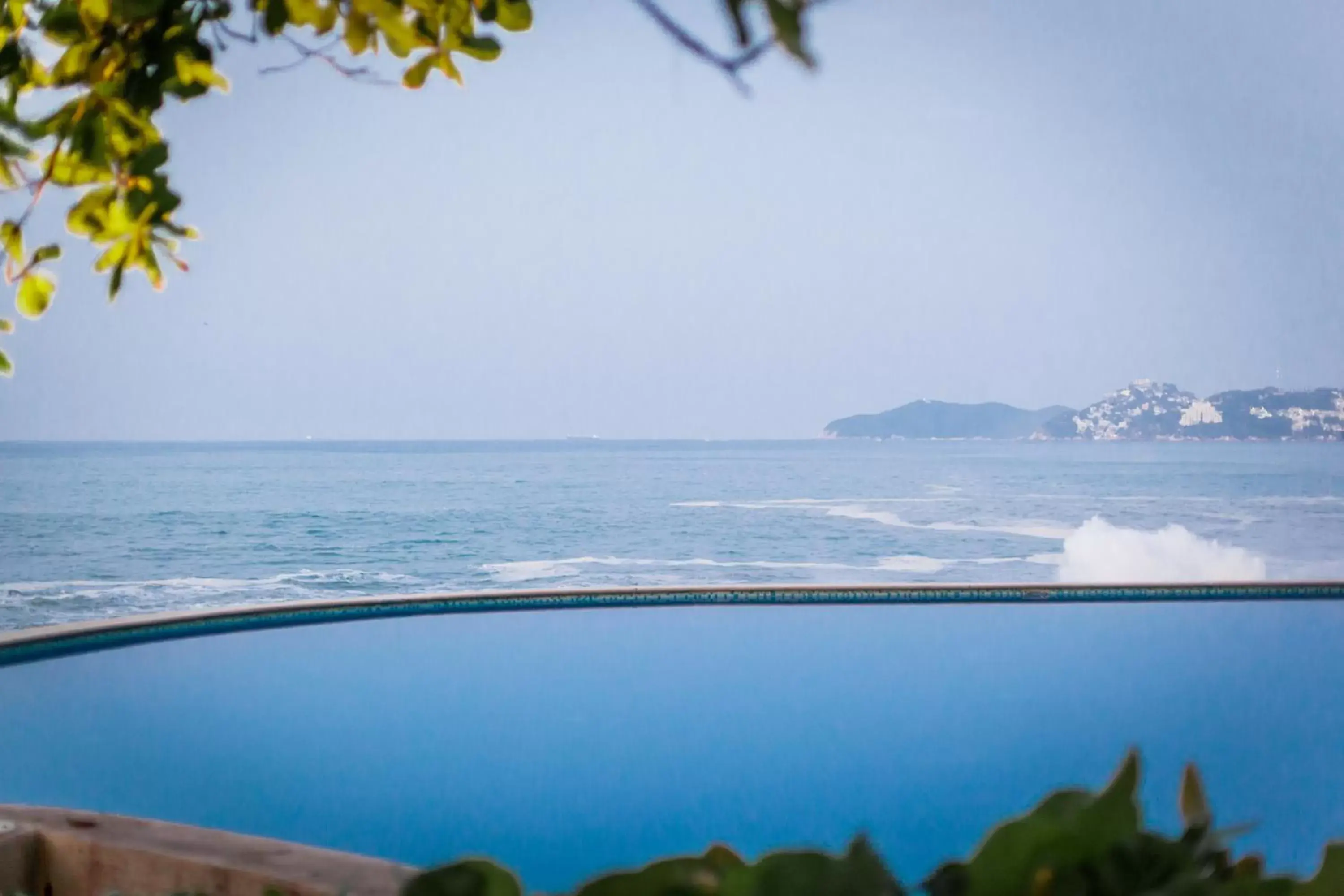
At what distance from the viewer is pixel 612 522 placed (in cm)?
2120

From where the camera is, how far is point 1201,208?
78.6 feet

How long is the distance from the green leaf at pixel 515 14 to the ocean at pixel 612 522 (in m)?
16.3

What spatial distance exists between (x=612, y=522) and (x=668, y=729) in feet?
54.7

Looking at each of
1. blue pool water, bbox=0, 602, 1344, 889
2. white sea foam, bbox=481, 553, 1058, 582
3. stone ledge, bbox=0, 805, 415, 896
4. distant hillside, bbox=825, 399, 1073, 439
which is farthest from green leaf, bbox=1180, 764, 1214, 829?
distant hillside, bbox=825, 399, 1073, 439

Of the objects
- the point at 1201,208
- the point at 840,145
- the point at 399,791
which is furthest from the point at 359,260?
the point at 399,791

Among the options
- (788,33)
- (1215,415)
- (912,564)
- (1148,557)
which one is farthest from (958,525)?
(788,33)

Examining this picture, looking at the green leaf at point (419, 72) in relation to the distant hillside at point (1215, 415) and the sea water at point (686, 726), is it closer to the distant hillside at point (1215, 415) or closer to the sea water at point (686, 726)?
the sea water at point (686, 726)

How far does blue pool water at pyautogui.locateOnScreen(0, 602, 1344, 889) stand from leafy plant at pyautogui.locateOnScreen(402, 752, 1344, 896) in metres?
2.19

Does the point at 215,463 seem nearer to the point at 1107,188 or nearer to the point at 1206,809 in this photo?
the point at 1107,188

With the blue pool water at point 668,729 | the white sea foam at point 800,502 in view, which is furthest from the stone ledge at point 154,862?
the white sea foam at point 800,502

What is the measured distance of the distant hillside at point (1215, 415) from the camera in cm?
2631

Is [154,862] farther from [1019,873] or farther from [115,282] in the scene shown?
[1019,873]

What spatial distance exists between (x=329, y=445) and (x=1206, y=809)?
28813 mm

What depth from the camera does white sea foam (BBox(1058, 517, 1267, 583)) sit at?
19.4 m
